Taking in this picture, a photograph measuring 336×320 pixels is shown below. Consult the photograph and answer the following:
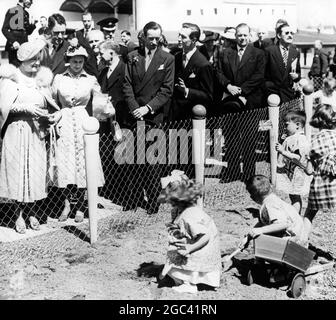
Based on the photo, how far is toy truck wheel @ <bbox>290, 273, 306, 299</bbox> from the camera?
4.87 m

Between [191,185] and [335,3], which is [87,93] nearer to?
[191,185]

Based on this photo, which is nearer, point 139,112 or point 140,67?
point 139,112

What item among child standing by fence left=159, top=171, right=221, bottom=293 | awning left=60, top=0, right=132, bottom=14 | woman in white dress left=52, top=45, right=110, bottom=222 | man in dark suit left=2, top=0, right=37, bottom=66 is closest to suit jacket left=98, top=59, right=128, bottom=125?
woman in white dress left=52, top=45, right=110, bottom=222

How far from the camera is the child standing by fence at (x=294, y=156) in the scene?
6344 millimetres

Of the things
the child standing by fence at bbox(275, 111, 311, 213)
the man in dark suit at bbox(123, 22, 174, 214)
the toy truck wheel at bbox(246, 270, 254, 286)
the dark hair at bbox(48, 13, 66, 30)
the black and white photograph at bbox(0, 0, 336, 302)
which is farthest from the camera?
the dark hair at bbox(48, 13, 66, 30)

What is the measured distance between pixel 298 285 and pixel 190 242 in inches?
37.3

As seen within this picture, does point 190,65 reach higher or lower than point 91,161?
higher

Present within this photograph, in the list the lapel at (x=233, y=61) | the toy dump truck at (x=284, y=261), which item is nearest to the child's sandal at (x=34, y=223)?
the toy dump truck at (x=284, y=261)

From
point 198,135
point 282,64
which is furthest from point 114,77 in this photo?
point 282,64

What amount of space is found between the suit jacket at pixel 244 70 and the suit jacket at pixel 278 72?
435mm

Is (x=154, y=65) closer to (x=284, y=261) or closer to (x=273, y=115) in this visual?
(x=273, y=115)

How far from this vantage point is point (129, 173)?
7594 millimetres

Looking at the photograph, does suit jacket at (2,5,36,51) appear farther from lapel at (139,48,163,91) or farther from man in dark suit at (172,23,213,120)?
lapel at (139,48,163,91)

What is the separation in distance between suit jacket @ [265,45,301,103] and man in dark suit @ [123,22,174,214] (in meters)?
2.33
